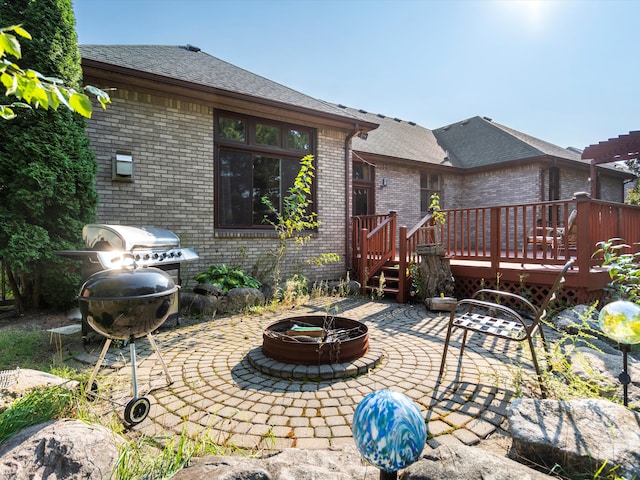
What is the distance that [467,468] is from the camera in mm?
1385

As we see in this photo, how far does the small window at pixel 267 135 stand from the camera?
7.16m

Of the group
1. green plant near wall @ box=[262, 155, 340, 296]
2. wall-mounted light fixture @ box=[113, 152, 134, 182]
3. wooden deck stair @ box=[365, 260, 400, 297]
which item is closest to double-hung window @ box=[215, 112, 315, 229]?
green plant near wall @ box=[262, 155, 340, 296]

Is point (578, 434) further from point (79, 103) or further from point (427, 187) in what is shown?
point (427, 187)

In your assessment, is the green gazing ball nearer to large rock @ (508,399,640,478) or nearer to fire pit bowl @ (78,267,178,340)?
large rock @ (508,399,640,478)

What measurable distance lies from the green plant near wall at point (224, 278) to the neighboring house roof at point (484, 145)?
935 cm

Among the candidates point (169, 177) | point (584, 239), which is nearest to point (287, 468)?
point (584, 239)

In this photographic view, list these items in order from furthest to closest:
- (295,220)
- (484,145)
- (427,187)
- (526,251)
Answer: (484,145), (427,187), (295,220), (526,251)

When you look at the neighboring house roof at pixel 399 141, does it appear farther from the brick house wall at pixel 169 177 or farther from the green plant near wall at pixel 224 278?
the green plant near wall at pixel 224 278

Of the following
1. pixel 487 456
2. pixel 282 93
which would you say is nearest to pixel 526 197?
pixel 282 93

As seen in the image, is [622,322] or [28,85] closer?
[28,85]

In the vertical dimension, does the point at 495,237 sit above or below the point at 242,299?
above

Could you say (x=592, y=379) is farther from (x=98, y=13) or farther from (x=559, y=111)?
(x=559, y=111)

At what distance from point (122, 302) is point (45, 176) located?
3.70 metres

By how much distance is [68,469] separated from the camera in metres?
1.36
